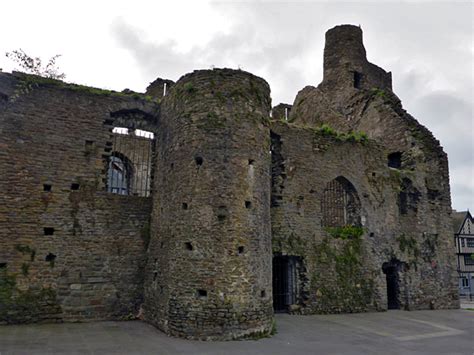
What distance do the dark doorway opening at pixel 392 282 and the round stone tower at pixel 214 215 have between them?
814cm

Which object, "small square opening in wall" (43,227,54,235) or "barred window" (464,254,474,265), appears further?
"barred window" (464,254,474,265)

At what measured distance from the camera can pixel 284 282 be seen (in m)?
14.0

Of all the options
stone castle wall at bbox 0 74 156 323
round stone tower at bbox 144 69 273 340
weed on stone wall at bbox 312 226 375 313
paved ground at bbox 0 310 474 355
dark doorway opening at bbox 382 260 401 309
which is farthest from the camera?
dark doorway opening at bbox 382 260 401 309

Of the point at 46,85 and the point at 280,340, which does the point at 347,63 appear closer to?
the point at 46,85

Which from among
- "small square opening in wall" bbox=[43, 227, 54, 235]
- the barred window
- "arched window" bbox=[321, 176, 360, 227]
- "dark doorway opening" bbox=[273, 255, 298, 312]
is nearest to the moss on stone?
"arched window" bbox=[321, 176, 360, 227]

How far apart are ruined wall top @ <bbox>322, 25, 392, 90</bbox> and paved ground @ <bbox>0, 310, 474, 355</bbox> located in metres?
15.0

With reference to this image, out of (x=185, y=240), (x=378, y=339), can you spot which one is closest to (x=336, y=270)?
(x=378, y=339)

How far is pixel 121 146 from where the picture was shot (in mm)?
18766

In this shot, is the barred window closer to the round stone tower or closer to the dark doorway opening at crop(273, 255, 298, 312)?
the dark doorway opening at crop(273, 255, 298, 312)

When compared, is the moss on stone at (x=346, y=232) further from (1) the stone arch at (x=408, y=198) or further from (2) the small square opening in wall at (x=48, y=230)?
(2) the small square opening in wall at (x=48, y=230)

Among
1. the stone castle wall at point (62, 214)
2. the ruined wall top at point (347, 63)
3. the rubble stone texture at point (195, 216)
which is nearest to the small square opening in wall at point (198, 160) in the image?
the rubble stone texture at point (195, 216)

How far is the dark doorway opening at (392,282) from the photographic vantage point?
16094 mm

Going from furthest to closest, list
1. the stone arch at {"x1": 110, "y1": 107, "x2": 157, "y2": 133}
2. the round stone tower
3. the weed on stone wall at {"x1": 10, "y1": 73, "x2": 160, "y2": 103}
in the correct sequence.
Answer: the stone arch at {"x1": 110, "y1": 107, "x2": 157, "y2": 133}, the weed on stone wall at {"x1": 10, "y1": 73, "x2": 160, "y2": 103}, the round stone tower

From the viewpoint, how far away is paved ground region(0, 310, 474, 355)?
7922mm
